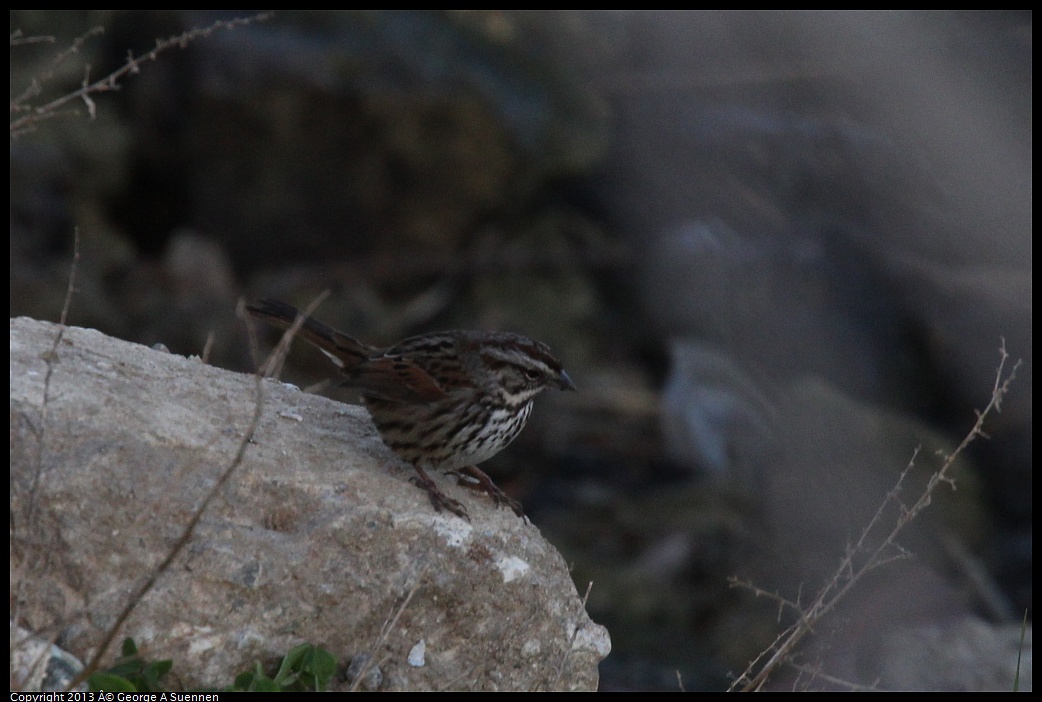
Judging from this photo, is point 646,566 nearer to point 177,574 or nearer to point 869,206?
point 869,206

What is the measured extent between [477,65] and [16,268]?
14.5 ft

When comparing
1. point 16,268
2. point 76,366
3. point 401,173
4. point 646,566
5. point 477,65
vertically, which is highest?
point 76,366

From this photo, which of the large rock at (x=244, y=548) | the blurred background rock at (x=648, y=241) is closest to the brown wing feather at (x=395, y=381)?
the large rock at (x=244, y=548)

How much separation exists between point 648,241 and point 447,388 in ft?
23.3

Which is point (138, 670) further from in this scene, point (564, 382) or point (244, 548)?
point (564, 382)

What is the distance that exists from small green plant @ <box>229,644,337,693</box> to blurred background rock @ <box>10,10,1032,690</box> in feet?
15.2

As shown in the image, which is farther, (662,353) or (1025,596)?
(662,353)

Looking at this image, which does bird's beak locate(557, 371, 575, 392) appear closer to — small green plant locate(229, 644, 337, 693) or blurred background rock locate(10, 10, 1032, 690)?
small green plant locate(229, 644, 337, 693)

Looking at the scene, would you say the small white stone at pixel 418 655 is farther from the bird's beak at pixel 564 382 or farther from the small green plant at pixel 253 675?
the bird's beak at pixel 564 382

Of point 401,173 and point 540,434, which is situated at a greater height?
point 401,173

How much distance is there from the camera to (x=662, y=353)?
1122 cm

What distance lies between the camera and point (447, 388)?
15.4ft

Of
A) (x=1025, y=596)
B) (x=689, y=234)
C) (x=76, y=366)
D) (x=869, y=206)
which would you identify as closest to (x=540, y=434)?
(x=689, y=234)

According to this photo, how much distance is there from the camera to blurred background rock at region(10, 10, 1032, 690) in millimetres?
9172
